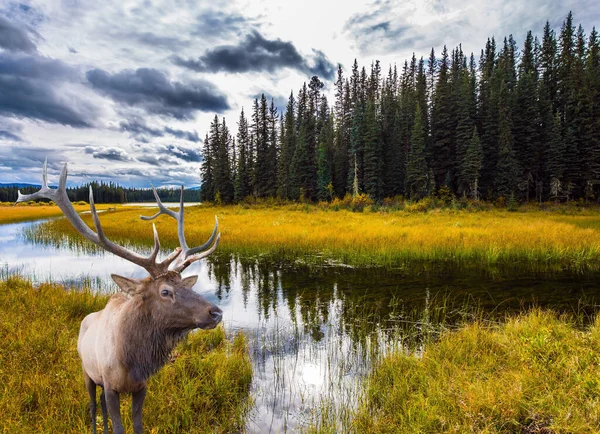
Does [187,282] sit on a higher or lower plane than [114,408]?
higher

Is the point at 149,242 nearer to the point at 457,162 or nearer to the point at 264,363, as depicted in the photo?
the point at 264,363

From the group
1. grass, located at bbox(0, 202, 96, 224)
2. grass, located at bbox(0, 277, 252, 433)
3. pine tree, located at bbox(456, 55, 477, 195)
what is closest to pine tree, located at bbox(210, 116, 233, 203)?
grass, located at bbox(0, 202, 96, 224)

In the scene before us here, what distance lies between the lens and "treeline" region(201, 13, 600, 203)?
37.2 metres

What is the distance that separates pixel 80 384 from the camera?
3.95 meters

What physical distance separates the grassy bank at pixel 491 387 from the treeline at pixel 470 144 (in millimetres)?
36599

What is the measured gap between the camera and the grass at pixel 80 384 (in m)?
3.47

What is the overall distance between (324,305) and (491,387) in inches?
192

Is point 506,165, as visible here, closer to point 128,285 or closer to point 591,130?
point 591,130

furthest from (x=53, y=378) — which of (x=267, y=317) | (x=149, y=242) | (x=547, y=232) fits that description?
(x=547, y=232)

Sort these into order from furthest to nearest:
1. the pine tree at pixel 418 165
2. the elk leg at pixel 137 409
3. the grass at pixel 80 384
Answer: the pine tree at pixel 418 165 < the grass at pixel 80 384 < the elk leg at pixel 137 409

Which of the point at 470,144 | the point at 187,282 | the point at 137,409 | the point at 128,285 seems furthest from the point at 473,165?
the point at 137,409

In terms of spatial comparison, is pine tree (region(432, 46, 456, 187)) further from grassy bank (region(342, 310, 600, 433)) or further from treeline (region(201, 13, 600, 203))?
grassy bank (region(342, 310, 600, 433))

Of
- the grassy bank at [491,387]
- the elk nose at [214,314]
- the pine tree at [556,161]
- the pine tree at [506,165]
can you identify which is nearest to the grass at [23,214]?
the elk nose at [214,314]

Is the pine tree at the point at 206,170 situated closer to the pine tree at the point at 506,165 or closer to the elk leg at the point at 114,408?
the pine tree at the point at 506,165
